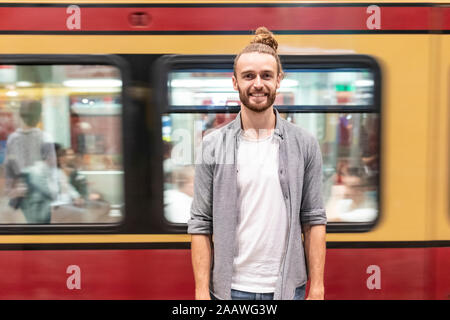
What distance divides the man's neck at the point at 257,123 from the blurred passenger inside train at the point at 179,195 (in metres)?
1.27

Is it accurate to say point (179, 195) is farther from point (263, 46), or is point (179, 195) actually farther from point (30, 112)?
point (263, 46)

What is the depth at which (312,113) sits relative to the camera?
10.3ft

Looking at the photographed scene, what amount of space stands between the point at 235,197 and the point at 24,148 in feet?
6.30

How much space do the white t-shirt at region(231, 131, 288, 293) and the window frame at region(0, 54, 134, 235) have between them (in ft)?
4.69

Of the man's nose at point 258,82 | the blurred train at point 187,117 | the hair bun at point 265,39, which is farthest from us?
the blurred train at point 187,117

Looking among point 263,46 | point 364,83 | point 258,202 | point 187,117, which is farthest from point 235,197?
point 364,83

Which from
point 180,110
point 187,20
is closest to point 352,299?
point 180,110

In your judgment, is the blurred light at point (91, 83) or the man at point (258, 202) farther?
the blurred light at point (91, 83)

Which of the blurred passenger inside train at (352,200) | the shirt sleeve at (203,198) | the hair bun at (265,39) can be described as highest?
the hair bun at (265,39)

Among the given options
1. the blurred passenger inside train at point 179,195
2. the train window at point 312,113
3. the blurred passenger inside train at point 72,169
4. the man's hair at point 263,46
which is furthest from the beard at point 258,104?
the blurred passenger inside train at point 72,169

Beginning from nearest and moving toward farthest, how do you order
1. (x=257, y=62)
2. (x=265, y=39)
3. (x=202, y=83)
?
(x=257, y=62) < (x=265, y=39) < (x=202, y=83)

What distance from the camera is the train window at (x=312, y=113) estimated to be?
314 cm

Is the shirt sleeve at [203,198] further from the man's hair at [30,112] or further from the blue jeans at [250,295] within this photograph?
the man's hair at [30,112]
